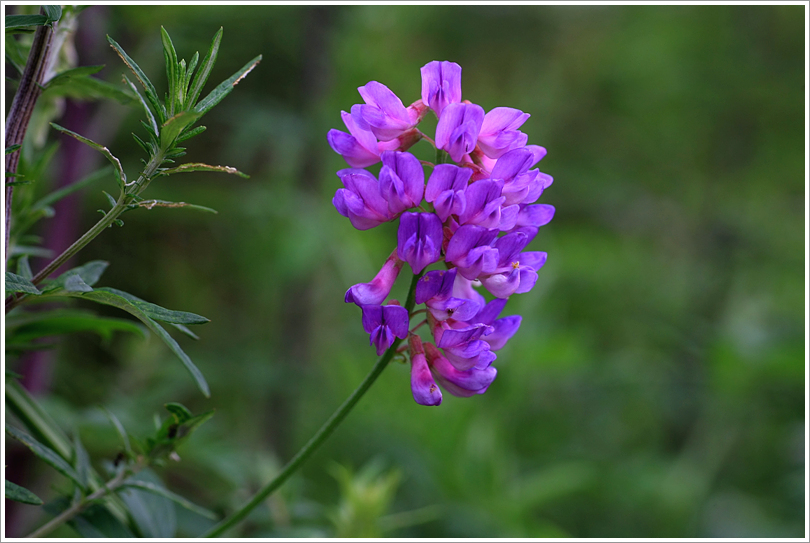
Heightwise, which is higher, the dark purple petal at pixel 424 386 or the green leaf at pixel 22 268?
the green leaf at pixel 22 268

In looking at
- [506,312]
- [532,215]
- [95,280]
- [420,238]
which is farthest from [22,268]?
[506,312]

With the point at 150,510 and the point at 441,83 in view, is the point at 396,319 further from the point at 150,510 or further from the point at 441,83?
the point at 150,510

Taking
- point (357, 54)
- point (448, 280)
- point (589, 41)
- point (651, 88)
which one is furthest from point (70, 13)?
point (589, 41)

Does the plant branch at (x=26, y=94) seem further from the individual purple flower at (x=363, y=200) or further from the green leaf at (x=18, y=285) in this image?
the individual purple flower at (x=363, y=200)

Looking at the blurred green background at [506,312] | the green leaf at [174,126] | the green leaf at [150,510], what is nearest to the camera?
the green leaf at [174,126]

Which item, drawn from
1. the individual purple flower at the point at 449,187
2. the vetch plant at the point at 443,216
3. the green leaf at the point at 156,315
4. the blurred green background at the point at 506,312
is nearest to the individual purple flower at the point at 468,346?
the vetch plant at the point at 443,216

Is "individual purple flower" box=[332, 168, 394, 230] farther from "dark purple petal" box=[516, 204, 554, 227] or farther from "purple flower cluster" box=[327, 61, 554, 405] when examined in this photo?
"dark purple petal" box=[516, 204, 554, 227]

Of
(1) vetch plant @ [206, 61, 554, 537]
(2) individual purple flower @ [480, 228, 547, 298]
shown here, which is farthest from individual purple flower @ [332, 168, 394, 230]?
(2) individual purple flower @ [480, 228, 547, 298]
